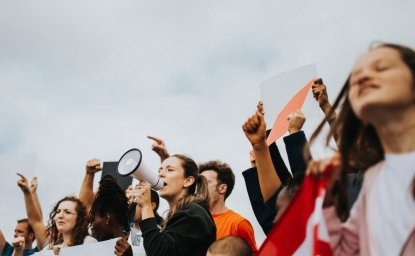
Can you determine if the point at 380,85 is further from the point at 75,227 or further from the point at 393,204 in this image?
the point at 75,227

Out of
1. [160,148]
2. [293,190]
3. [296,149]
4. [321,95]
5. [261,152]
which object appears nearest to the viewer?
[293,190]

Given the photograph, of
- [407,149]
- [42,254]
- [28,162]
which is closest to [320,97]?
[407,149]

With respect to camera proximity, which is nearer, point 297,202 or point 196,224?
point 297,202

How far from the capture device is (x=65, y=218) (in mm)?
4508

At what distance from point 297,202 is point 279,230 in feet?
0.51

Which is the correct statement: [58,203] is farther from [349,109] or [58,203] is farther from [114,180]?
[349,109]

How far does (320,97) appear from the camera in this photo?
12.1ft

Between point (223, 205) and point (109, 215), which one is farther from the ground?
point (109, 215)

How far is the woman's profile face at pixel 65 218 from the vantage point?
4.49m

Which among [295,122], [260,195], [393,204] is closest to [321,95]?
[295,122]

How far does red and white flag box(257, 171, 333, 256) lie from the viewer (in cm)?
168

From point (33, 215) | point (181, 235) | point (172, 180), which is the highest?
point (33, 215)

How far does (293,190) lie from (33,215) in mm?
3987

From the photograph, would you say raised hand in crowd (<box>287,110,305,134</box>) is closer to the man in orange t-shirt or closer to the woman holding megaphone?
the woman holding megaphone
